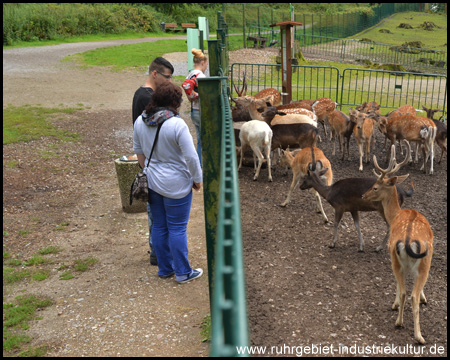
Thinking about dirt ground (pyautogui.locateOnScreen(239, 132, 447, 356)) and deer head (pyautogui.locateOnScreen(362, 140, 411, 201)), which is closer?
dirt ground (pyautogui.locateOnScreen(239, 132, 447, 356))

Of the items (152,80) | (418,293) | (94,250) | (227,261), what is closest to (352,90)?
(152,80)

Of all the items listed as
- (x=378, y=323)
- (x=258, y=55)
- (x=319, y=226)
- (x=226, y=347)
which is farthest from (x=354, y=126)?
(x=258, y=55)

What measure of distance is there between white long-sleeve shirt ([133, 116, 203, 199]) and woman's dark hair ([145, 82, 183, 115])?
0.15 meters

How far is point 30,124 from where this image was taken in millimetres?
11477

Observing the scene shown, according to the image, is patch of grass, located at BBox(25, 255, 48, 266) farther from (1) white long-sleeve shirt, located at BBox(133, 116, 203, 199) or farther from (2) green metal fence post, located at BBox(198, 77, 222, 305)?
(2) green metal fence post, located at BBox(198, 77, 222, 305)

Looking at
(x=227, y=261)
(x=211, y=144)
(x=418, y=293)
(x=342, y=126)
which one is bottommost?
(x=342, y=126)

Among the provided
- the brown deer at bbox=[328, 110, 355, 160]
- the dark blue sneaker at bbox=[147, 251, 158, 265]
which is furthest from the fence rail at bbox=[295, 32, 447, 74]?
the dark blue sneaker at bbox=[147, 251, 158, 265]

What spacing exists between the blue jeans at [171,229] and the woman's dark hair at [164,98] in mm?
834

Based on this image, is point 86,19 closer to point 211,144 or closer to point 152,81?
point 152,81

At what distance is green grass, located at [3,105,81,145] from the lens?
1059cm

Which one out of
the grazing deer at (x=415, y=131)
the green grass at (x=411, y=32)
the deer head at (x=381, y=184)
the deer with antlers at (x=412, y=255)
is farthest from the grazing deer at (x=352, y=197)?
the green grass at (x=411, y=32)

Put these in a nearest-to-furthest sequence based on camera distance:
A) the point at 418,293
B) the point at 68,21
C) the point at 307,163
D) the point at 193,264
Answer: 1. the point at 418,293
2. the point at 193,264
3. the point at 307,163
4. the point at 68,21

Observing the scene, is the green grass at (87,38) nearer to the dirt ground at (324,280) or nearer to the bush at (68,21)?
the bush at (68,21)

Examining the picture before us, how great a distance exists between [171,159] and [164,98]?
Answer: 23.0 inches
